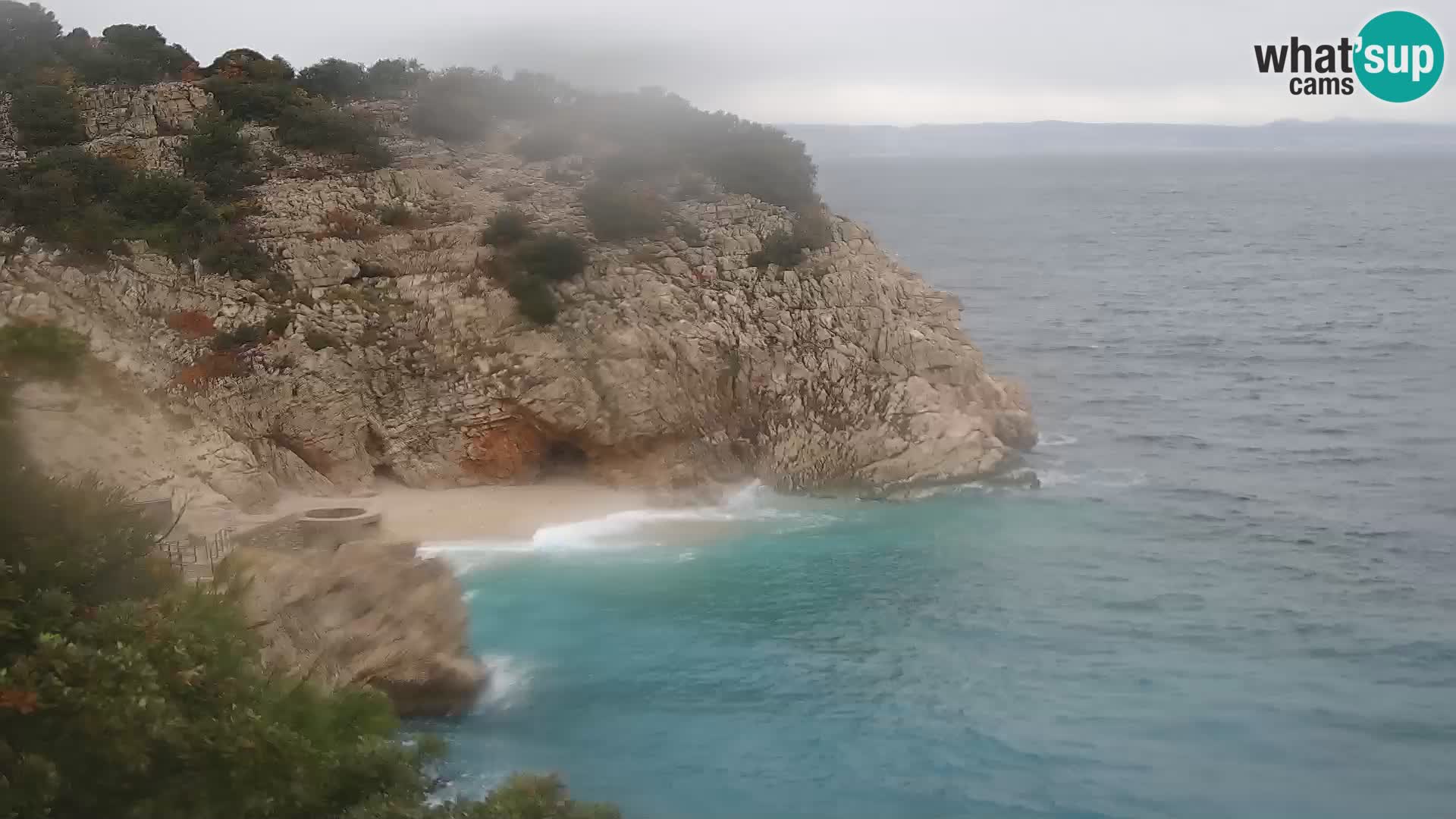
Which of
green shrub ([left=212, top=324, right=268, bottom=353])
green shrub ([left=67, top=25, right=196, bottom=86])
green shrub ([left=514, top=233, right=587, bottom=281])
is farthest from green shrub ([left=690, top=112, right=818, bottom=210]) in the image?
green shrub ([left=67, top=25, right=196, bottom=86])

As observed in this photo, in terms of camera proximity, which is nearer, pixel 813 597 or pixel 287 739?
pixel 287 739

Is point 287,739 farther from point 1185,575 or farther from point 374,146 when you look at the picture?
point 374,146

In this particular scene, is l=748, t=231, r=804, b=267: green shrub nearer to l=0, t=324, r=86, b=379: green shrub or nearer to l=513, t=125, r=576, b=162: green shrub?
l=513, t=125, r=576, b=162: green shrub

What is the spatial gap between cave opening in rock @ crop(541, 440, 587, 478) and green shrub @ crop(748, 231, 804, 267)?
7083 millimetres

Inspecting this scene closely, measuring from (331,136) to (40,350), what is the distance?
53.6ft

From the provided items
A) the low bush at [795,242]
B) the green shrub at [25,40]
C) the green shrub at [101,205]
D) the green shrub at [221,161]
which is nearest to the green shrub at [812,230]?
the low bush at [795,242]

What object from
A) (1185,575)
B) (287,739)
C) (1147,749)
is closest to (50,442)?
(287,739)

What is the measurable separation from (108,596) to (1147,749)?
45.5 feet

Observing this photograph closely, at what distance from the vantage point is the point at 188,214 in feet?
99.9

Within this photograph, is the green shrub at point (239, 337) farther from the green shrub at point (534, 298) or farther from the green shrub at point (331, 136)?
the green shrub at point (331, 136)

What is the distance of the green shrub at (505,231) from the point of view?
3183 cm

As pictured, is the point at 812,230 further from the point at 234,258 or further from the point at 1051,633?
the point at 1051,633

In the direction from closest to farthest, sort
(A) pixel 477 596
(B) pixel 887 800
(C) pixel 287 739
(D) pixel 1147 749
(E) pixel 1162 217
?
(C) pixel 287 739 → (B) pixel 887 800 → (D) pixel 1147 749 → (A) pixel 477 596 → (E) pixel 1162 217

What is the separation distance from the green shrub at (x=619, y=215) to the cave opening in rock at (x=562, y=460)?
5.79 m
